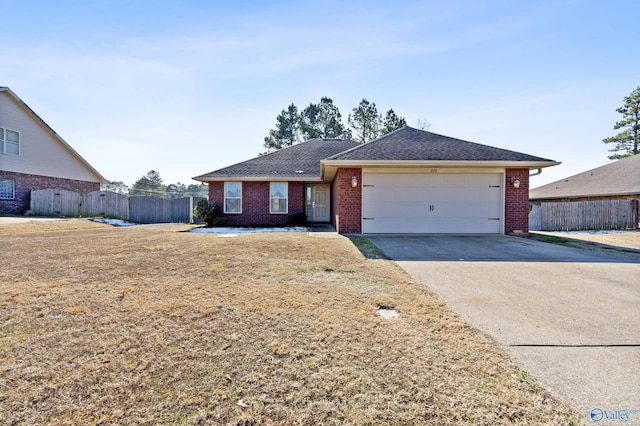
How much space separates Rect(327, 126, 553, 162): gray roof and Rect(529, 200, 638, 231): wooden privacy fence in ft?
25.3

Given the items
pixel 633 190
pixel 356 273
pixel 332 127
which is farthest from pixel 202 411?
pixel 332 127

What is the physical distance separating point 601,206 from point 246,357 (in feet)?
64.2

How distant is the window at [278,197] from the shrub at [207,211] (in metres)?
2.64

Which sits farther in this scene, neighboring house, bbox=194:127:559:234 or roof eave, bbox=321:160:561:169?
neighboring house, bbox=194:127:559:234

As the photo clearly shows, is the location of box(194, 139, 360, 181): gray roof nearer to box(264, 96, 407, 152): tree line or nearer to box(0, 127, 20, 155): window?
box(0, 127, 20, 155): window

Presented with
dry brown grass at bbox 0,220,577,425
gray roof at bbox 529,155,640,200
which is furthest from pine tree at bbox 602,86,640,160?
dry brown grass at bbox 0,220,577,425

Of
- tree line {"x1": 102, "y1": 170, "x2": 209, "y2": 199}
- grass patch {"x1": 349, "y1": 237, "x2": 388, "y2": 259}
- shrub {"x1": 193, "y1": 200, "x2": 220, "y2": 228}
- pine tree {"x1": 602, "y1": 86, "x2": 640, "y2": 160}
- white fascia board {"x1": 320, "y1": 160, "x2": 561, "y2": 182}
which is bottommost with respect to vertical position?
grass patch {"x1": 349, "y1": 237, "x2": 388, "y2": 259}

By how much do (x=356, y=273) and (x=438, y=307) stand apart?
1728 mm

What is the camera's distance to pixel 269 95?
46.0 feet

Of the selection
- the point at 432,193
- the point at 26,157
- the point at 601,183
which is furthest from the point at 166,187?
the point at 601,183

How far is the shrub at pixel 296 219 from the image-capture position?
1447 cm

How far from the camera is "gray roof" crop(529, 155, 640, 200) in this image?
17.3m

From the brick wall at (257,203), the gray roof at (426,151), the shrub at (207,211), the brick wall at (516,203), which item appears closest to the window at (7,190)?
the shrub at (207,211)

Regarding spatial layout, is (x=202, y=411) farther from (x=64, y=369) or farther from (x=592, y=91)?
A: (x=592, y=91)
